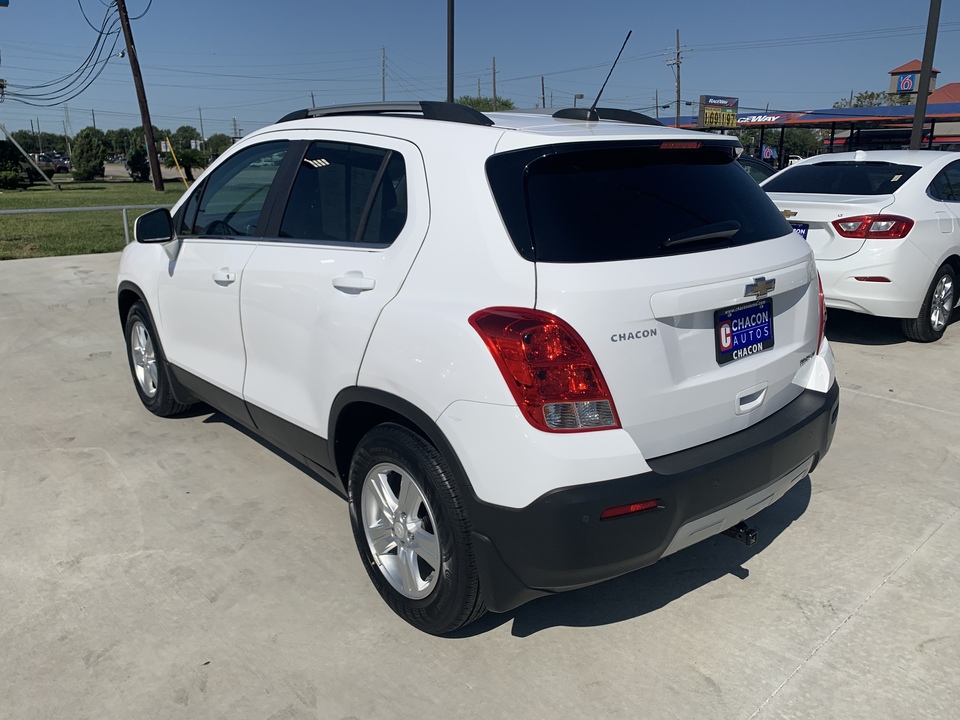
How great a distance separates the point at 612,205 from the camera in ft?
8.38

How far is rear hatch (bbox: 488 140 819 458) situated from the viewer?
2355 mm

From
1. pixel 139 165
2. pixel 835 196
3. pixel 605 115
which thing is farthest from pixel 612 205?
pixel 139 165

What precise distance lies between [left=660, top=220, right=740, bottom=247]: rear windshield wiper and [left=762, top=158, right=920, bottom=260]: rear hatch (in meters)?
4.10

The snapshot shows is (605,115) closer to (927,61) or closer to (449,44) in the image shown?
(449,44)

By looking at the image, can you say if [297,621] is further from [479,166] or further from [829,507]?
[829,507]

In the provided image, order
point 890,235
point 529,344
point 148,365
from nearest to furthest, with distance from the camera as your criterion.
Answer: point 529,344 < point 148,365 < point 890,235

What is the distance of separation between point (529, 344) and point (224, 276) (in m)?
1.97

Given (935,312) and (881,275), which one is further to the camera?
(935,312)

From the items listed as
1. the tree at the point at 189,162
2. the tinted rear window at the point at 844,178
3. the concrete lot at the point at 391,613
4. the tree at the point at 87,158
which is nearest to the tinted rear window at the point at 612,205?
the concrete lot at the point at 391,613

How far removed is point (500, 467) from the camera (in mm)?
2328

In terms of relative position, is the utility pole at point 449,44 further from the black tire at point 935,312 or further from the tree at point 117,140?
the tree at point 117,140

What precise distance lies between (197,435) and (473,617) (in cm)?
274

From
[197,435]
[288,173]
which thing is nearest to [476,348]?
[288,173]

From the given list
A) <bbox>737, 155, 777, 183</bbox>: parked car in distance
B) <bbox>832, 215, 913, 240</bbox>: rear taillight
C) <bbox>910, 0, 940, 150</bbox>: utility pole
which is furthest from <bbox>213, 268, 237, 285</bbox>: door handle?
<bbox>910, 0, 940, 150</bbox>: utility pole
